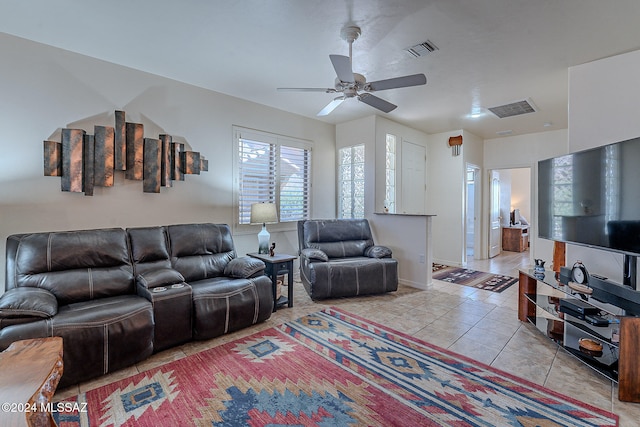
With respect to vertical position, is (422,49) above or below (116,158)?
above

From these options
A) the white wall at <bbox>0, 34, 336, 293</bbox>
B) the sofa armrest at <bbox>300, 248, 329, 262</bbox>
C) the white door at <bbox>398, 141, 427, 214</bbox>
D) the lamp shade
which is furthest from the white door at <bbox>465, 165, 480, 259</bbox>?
the white wall at <bbox>0, 34, 336, 293</bbox>

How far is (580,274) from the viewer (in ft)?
8.85

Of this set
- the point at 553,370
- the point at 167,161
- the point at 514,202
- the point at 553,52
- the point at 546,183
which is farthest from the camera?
the point at 514,202

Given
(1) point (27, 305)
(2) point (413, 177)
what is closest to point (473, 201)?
→ (2) point (413, 177)

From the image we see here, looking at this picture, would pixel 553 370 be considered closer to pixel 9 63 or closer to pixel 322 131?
pixel 322 131

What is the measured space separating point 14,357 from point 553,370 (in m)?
3.37

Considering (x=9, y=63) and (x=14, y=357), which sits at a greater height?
(x=9, y=63)

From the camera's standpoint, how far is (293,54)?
3004mm

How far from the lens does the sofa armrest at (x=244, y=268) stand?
3.20 meters

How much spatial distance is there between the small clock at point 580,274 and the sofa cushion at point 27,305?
14.2 feet

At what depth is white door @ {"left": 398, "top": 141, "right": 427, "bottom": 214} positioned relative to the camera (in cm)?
584

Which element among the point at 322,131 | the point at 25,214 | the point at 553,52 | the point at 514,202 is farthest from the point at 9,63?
the point at 514,202

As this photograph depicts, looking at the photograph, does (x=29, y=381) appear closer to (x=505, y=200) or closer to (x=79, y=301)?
(x=79, y=301)

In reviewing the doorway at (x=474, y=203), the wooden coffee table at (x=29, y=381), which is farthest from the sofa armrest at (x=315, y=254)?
the doorway at (x=474, y=203)
